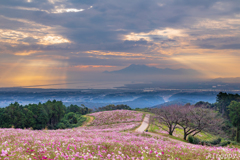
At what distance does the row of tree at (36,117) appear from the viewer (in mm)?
65750

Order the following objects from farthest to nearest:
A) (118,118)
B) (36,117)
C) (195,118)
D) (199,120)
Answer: (36,117) < (118,118) < (195,118) < (199,120)

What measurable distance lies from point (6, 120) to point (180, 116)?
66680 millimetres

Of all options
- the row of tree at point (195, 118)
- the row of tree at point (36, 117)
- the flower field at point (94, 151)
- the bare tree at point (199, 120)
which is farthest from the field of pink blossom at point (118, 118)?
the flower field at point (94, 151)

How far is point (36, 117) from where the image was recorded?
73.4 meters

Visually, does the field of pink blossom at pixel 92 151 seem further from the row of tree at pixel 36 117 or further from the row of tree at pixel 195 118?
the row of tree at pixel 36 117

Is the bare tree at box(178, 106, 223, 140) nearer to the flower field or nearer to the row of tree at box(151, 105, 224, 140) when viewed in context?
the row of tree at box(151, 105, 224, 140)

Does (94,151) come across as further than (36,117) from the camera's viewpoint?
No

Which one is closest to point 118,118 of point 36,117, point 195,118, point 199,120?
point 195,118

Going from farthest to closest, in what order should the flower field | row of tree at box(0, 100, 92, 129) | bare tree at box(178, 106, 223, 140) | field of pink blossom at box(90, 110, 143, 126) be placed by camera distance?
row of tree at box(0, 100, 92, 129)
field of pink blossom at box(90, 110, 143, 126)
bare tree at box(178, 106, 223, 140)
the flower field

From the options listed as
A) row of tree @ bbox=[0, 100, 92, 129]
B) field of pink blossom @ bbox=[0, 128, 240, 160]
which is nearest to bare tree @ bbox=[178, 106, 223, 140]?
field of pink blossom @ bbox=[0, 128, 240, 160]

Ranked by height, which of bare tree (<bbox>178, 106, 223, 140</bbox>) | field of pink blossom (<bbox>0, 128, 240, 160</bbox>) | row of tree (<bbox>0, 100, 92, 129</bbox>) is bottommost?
row of tree (<bbox>0, 100, 92, 129</bbox>)

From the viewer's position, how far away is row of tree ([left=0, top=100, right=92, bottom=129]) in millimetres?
65750

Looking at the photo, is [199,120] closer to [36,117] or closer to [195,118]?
[195,118]

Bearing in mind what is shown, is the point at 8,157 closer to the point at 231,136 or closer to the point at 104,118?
the point at 104,118
